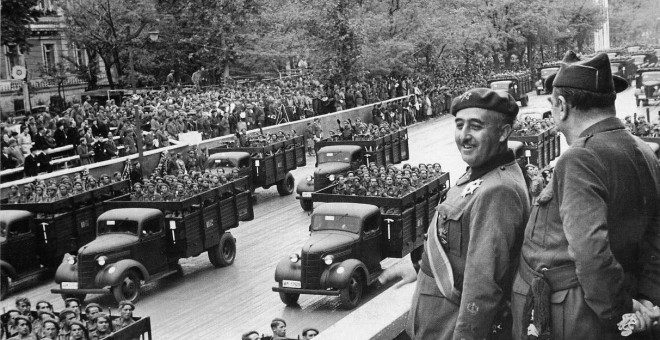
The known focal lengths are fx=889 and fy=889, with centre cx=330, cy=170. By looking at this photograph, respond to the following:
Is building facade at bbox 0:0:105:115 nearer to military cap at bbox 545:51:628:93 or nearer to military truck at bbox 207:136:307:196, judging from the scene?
military truck at bbox 207:136:307:196

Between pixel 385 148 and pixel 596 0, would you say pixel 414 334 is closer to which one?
pixel 385 148

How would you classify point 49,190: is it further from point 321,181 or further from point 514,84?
point 514,84

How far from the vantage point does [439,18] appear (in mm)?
47875

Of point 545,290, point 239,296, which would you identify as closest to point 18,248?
point 239,296

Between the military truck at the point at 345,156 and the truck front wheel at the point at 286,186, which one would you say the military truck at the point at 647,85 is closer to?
the military truck at the point at 345,156

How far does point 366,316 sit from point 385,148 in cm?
2279

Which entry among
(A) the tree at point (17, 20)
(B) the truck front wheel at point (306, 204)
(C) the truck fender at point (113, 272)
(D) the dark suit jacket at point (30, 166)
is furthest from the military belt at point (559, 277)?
(D) the dark suit jacket at point (30, 166)

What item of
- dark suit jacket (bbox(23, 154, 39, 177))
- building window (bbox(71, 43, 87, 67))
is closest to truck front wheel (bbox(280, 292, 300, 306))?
dark suit jacket (bbox(23, 154, 39, 177))

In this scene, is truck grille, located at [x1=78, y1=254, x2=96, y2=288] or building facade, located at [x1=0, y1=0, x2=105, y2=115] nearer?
truck grille, located at [x1=78, y1=254, x2=96, y2=288]

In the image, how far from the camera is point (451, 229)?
142 inches

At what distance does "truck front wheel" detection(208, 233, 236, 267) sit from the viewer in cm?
1788

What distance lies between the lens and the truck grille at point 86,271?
49.8 ft

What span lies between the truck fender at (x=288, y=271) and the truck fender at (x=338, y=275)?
1.52ft

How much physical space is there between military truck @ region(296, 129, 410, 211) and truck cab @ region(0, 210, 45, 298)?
7.22 meters
